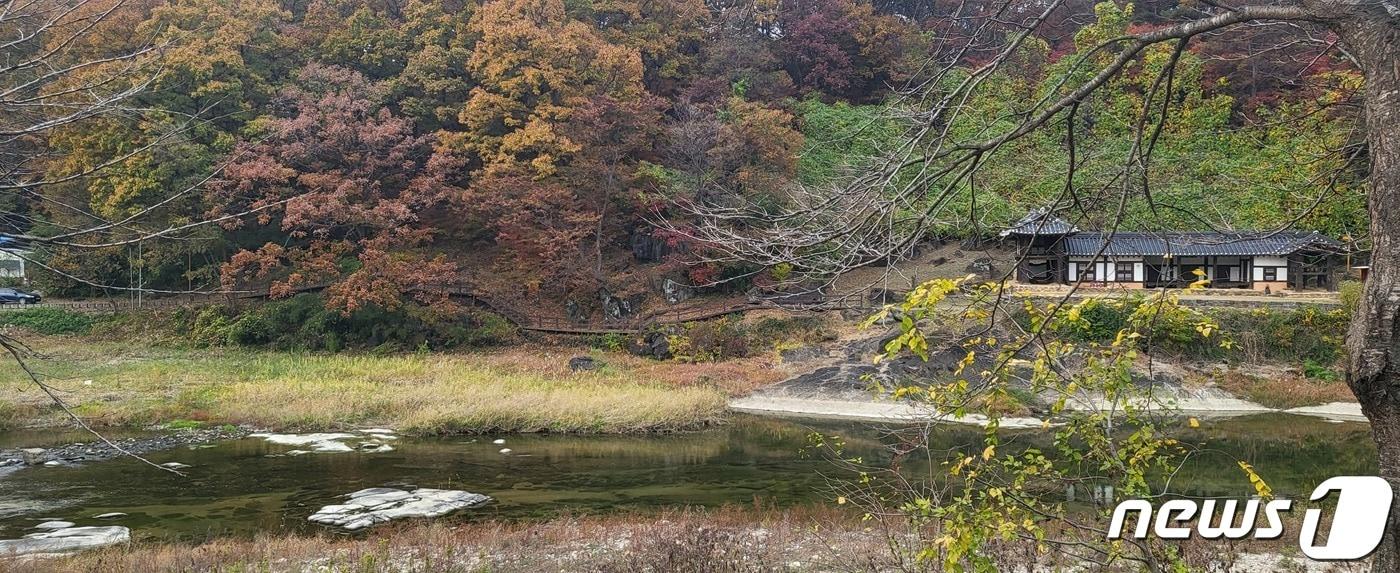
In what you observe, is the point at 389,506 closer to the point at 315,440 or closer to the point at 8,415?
the point at 315,440

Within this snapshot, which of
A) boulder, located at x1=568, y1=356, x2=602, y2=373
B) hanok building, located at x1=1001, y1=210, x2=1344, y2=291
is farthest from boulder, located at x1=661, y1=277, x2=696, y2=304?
hanok building, located at x1=1001, y1=210, x2=1344, y2=291

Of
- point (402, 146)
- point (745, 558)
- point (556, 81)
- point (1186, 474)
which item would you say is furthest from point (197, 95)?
point (1186, 474)

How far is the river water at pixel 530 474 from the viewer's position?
10867 millimetres

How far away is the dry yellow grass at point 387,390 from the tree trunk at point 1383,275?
14.6 m

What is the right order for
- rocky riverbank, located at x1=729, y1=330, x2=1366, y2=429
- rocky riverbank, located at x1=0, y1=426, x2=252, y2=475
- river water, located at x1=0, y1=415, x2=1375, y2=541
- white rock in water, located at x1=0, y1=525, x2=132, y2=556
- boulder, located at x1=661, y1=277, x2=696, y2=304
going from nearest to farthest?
white rock in water, located at x1=0, y1=525, x2=132, y2=556, river water, located at x1=0, y1=415, x2=1375, y2=541, rocky riverbank, located at x1=0, y1=426, x2=252, y2=475, rocky riverbank, located at x1=729, y1=330, x2=1366, y2=429, boulder, located at x1=661, y1=277, x2=696, y2=304

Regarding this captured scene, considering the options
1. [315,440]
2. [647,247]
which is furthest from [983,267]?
[315,440]

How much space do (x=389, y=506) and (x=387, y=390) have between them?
893cm

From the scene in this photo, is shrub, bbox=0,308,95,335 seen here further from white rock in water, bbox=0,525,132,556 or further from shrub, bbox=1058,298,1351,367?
shrub, bbox=1058,298,1351,367

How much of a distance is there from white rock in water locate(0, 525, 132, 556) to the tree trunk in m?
10.7

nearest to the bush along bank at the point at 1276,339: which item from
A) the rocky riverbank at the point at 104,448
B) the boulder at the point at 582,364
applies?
the boulder at the point at 582,364

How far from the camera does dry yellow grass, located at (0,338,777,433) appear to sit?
17.2 meters

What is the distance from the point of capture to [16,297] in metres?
30.6

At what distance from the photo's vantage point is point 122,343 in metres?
26.5

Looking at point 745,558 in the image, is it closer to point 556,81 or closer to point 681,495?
point 681,495
